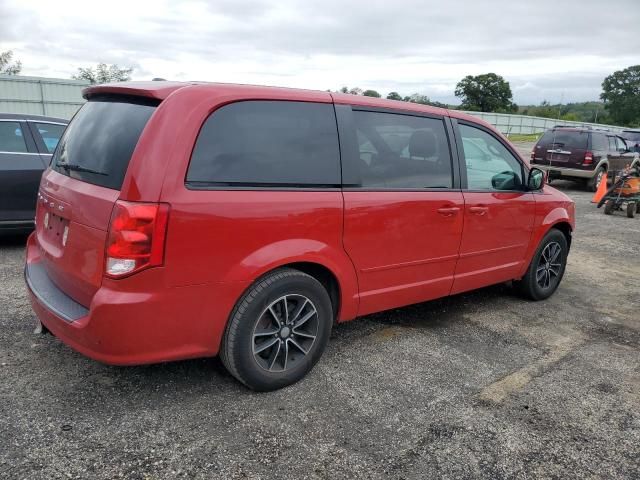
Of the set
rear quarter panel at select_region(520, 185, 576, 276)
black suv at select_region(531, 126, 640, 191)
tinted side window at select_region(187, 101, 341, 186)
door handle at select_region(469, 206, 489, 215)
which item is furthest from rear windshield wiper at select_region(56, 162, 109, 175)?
black suv at select_region(531, 126, 640, 191)

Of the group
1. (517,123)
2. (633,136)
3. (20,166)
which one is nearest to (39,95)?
(20,166)

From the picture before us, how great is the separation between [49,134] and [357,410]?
5206 mm

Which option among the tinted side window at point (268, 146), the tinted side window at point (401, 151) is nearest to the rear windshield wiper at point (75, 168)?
the tinted side window at point (268, 146)

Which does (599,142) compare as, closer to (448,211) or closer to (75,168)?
(448,211)

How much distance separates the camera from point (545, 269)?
5.25m

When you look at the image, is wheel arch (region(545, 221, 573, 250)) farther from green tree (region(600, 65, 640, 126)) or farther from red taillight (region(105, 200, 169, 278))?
green tree (region(600, 65, 640, 126))

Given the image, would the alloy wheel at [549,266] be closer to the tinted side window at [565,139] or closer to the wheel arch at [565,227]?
the wheel arch at [565,227]

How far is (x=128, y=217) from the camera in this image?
2619 millimetres

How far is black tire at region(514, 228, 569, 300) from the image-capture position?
16.8ft

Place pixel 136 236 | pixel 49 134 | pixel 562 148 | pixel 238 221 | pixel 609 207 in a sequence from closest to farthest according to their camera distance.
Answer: pixel 136 236, pixel 238 221, pixel 49 134, pixel 609 207, pixel 562 148

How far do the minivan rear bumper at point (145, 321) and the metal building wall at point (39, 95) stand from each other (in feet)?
55.6

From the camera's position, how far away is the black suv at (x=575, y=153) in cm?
1441

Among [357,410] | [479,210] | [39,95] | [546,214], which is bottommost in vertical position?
[357,410]

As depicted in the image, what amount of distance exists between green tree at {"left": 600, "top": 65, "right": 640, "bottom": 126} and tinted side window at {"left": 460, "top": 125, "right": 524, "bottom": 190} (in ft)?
274
